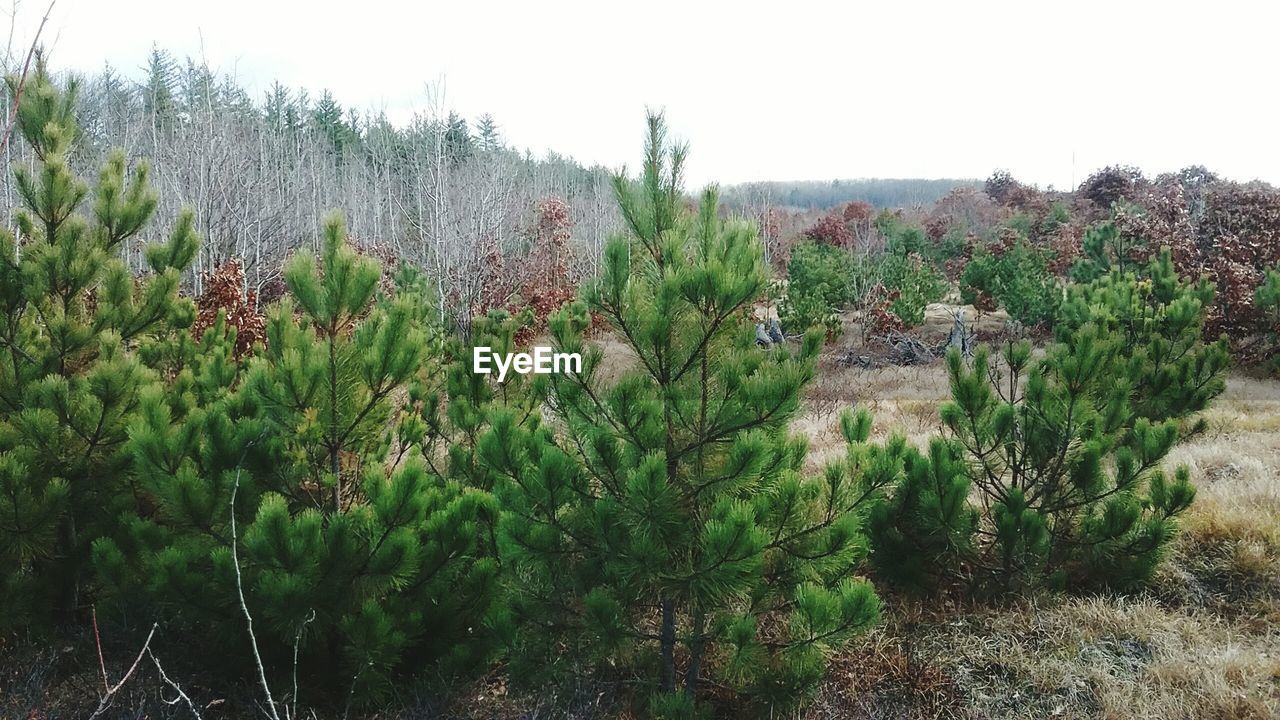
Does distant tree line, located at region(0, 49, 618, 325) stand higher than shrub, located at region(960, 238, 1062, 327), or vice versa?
distant tree line, located at region(0, 49, 618, 325)

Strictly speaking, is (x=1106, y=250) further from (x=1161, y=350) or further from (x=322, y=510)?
(x=322, y=510)

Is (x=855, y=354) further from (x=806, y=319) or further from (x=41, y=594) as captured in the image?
(x=41, y=594)

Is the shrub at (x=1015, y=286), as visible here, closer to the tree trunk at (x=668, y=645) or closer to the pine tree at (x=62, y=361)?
the tree trunk at (x=668, y=645)

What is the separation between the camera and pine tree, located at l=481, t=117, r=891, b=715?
2734 millimetres

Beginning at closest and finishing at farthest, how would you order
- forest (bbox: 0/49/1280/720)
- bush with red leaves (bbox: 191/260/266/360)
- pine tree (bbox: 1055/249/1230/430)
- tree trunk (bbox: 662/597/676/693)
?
1. forest (bbox: 0/49/1280/720)
2. tree trunk (bbox: 662/597/676/693)
3. pine tree (bbox: 1055/249/1230/430)
4. bush with red leaves (bbox: 191/260/266/360)

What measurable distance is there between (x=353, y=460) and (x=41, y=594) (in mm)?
1980

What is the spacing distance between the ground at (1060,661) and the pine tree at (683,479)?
1.06 ft

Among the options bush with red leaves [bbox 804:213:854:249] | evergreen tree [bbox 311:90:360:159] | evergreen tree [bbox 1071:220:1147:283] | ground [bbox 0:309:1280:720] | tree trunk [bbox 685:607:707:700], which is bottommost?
ground [bbox 0:309:1280:720]

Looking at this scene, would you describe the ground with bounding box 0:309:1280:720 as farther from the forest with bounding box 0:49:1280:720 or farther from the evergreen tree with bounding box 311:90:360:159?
the evergreen tree with bounding box 311:90:360:159

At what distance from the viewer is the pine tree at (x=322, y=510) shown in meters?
3.04

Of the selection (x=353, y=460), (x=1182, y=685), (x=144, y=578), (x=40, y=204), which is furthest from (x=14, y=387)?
(x=1182, y=685)

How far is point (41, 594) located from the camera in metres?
4.00

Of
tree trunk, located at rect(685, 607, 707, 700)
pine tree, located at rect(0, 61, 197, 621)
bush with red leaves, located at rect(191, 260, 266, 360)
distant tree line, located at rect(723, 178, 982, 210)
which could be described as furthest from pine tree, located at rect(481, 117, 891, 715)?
distant tree line, located at rect(723, 178, 982, 210)

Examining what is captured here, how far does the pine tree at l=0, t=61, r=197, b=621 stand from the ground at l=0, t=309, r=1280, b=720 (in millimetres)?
534
